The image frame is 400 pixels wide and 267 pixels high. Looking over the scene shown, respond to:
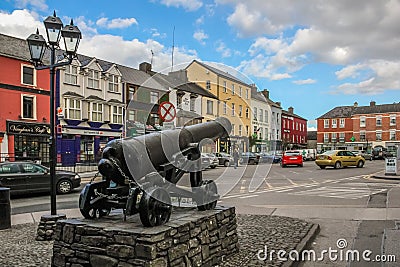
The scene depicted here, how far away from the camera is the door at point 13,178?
14.3m

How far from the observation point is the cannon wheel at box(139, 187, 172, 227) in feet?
15.4

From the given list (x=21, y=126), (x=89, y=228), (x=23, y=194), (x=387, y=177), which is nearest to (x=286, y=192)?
(x=387, y=177)

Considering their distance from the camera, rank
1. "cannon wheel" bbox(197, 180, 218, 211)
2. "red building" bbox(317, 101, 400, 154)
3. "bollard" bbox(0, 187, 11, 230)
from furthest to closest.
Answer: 1. "red building" bbox(317, 101, 400, 154)
2. "bollard" bbox(0, 187, 11, 230)
3. "cannon wheel" bbox(197, 180, 218, 211)

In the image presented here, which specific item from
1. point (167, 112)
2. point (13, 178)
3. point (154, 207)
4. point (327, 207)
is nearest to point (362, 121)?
point (327, 207)

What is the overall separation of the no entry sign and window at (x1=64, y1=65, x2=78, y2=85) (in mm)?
24632

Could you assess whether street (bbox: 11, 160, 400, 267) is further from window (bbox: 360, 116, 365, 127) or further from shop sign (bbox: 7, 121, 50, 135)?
window (bbox: 360, 116, 365, 127)

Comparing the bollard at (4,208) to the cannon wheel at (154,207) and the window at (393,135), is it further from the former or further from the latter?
the window at (393,135)

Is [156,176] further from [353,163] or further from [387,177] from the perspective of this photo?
[353,163]

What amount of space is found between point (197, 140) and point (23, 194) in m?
11.1

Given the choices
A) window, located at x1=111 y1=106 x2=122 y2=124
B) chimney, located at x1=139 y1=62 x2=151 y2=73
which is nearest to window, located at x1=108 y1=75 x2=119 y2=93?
window, located at x1=111 y1=106 x2=122 y2=124

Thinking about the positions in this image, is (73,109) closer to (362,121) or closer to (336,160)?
(336,160)

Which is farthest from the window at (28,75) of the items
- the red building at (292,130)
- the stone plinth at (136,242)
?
the red building at (292,130)

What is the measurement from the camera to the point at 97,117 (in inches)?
1390

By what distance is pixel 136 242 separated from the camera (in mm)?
4449
